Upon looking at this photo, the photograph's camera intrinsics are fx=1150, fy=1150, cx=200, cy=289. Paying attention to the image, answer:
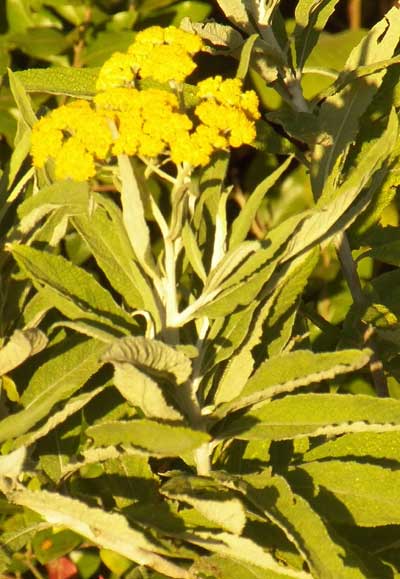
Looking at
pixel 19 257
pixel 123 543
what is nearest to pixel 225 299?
pixel 19 257

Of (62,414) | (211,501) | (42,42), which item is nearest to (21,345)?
(62,414)

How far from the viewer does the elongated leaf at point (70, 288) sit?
2.10 meters

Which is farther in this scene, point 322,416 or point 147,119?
point 322,416

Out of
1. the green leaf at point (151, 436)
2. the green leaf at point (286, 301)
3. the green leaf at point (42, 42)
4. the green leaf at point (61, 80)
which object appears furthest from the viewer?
the green leaf at point (42, 42)

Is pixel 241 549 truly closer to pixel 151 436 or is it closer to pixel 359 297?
pixel 151 436

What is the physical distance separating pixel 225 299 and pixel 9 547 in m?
0.68

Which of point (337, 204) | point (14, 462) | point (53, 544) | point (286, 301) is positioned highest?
point (337, 204)

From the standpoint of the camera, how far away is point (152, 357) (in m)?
1.95

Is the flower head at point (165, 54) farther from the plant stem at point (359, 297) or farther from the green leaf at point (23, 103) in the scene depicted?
the plant stem at point (359, 297)

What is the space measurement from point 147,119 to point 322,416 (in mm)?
624

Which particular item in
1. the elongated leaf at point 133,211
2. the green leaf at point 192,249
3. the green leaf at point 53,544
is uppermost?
the elongated leaf at point 133,211

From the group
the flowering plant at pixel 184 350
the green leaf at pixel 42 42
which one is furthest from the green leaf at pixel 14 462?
the green leaf at pixel 42 42

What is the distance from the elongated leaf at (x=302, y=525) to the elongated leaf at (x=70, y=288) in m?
0.41

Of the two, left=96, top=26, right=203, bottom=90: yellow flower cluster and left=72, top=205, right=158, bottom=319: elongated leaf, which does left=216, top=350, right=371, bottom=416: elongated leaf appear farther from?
left=96, top=26, right=203, bottom=90: yellow flower cluster
